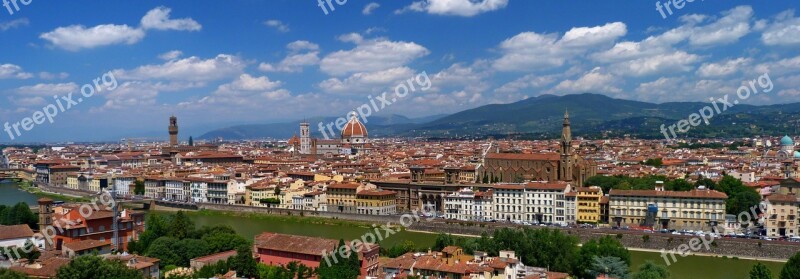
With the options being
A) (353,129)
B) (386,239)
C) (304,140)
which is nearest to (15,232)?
(386,239)

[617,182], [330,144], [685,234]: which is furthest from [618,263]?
[330,144]

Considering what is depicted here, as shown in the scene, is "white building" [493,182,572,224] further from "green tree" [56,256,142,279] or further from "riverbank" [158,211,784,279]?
"green tree" [56,256,142,279]

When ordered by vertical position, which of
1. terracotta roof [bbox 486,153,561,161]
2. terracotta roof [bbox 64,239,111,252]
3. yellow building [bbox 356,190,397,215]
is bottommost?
yellow building [bbox 356,190,397,215]

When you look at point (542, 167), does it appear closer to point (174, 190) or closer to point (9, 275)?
point (174, 190)

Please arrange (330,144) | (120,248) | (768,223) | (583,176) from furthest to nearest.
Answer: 1. (330,144)
2. (583,176)
3. (768,223)
4. (120,248)

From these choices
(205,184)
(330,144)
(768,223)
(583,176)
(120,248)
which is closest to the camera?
(120,248)

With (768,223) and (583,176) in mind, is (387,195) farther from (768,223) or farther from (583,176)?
(768,223)

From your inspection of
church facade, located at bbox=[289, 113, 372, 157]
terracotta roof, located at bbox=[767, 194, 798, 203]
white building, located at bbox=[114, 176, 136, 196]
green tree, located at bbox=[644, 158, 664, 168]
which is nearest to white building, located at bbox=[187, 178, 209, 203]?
white building, located at bbox=[114, 176, 136, 196]
